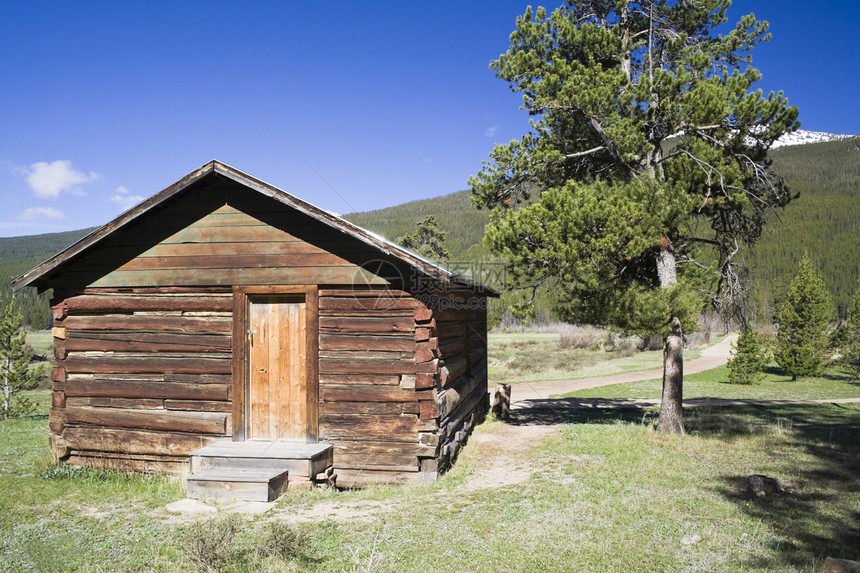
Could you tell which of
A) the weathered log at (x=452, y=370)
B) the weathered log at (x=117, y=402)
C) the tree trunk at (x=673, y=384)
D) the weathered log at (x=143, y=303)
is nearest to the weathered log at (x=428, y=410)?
the weathered log at (x=452, y=370)

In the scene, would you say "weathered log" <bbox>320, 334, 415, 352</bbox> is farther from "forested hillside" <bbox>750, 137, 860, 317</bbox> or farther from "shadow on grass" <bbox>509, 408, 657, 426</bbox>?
"forested hillside" <bbox>750, 137, 860, 317</bbox>

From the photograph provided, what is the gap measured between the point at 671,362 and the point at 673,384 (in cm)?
50

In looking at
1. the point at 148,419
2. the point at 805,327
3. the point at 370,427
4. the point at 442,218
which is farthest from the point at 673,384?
the point at 442,218

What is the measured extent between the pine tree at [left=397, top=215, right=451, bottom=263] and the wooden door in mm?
35249

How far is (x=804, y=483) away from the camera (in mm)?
8453

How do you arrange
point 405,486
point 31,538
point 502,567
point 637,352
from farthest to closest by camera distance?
1. point 637,352
2. point 405,486
3. point 31,538
4. point 502,567

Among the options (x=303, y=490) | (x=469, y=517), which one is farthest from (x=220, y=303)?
(x=469, y=517)

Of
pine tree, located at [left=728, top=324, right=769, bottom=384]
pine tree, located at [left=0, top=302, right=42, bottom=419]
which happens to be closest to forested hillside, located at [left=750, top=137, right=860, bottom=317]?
pine tree, located at [left=728, top=324, right=769, bottom=384]

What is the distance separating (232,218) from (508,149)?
630 centimetres

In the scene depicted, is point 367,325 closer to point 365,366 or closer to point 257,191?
point 365,366

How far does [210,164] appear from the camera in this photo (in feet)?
30.5

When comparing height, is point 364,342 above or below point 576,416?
above

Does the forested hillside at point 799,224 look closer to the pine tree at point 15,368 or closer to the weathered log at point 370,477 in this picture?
the pine tree at point 15,368

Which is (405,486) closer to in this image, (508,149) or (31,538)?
(31,538)
